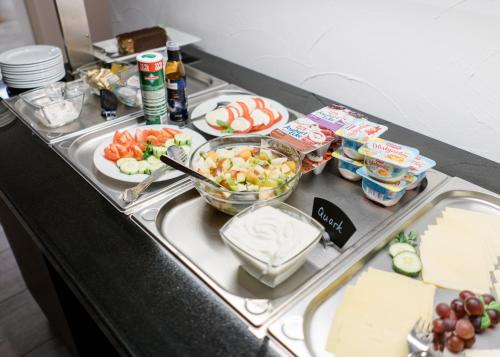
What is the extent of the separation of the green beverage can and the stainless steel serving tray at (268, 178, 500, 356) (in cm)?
66

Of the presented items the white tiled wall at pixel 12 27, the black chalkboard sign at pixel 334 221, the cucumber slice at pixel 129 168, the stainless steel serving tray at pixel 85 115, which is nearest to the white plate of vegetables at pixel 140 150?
the cucumber slice at pixel 129 168

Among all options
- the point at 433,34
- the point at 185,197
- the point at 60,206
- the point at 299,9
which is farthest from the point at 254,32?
the point at 60,206

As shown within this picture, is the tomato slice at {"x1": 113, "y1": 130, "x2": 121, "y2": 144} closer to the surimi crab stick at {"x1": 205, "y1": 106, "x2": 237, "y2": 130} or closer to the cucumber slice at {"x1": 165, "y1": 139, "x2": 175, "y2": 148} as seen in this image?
the cucumber slice at {"x1": 165, "y1": 139, "x2": 175, "y2": 148}

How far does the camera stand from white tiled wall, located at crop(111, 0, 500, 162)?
0.98m

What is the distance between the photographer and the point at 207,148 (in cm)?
99

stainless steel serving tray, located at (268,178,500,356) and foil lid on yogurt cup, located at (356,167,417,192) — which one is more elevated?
foil lid on yogurt cup, located at (356,167,417,192)

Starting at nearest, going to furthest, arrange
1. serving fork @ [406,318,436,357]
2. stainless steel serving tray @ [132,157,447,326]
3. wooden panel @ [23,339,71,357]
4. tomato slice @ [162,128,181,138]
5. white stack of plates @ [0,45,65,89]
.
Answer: serving fork @ [406,318,436,357], stainless steel serving tray @ [132,157,447,326], tomato slice @ [162,128,181,138], white stack of plates @ [0,45,65,89], wooden panel @ [23,339,71,357]

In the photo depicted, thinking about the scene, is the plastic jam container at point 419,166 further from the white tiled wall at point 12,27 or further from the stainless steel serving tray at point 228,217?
the white tiled wall at point 12,27

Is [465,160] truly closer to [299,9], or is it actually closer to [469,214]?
[469,214]

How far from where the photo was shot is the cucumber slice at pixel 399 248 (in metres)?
0.77

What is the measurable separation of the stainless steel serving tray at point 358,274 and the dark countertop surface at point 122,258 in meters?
0.05

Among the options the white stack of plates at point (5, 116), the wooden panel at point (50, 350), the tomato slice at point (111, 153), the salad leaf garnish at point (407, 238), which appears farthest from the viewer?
the wooden panel at point (50, 350)

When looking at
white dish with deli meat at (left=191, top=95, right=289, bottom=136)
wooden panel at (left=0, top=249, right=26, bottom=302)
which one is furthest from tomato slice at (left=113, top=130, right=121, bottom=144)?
wooden panel at (left=0, top=249, right=26, bottom=302)

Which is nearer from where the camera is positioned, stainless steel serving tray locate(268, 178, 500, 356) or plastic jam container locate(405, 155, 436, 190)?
stainless steel serving tray locate(268, 178, 500, 356)
